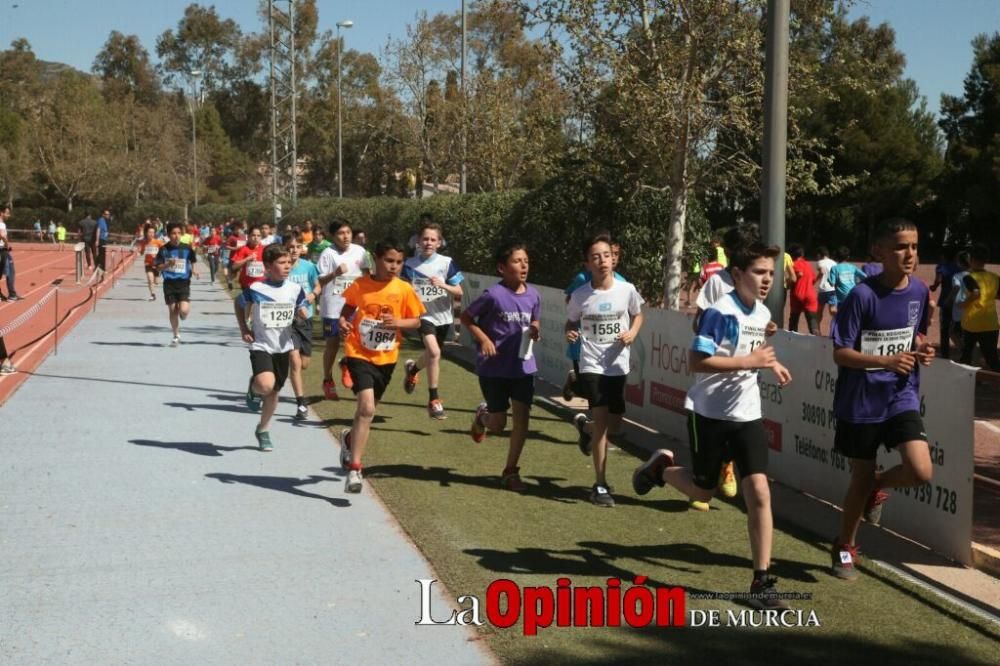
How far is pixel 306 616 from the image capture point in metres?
5.59

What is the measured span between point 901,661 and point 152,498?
16.8 feet

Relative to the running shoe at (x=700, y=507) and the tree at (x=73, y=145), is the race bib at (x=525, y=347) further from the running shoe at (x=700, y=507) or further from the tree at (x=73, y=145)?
the tree at (x=73, y=145)

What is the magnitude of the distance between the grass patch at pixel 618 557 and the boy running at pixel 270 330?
97 cm

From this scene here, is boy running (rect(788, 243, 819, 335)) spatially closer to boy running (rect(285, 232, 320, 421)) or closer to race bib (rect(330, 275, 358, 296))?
race bib (rect(330, 275, 358, 296))

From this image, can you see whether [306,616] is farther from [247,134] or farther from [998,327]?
[247,134]

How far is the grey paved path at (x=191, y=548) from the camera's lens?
5234 millimetres

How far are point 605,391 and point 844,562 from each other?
2.16 m

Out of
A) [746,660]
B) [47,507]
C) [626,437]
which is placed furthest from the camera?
[626,437]

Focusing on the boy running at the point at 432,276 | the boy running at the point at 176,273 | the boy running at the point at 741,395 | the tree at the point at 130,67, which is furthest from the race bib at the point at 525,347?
the tree at the point at 130,67

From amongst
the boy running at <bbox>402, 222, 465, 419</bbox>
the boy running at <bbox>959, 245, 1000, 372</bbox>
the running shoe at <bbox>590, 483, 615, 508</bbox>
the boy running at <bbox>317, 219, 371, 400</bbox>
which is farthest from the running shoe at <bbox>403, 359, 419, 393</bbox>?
the boy running at <bbox>959, 245, 1000, 372</bbox>

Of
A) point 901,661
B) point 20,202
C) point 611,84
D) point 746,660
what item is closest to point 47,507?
point 746,660

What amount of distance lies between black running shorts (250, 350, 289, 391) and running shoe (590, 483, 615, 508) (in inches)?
123

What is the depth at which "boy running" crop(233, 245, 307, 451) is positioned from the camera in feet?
31.5

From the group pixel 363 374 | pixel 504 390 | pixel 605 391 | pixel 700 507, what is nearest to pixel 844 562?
pixel 700 507
